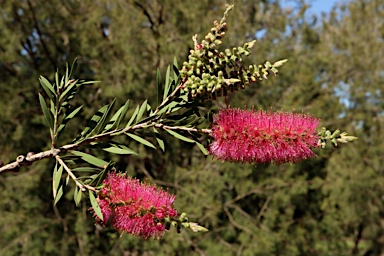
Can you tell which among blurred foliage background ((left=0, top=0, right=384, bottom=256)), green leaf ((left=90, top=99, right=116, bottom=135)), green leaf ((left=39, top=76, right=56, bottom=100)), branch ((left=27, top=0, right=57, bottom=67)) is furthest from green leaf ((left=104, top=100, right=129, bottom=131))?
branch ((left=27, top=0, right=57, bottom=67))

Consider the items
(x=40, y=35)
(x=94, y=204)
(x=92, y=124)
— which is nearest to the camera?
(x=94, y=204)

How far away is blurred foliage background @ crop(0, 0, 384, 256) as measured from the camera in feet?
14.9

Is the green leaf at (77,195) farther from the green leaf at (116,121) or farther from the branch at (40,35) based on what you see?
the branch at (40,35)

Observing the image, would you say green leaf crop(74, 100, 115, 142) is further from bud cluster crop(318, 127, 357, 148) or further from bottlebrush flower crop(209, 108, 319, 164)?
bud cluster crop(318, 127, 357, 148)

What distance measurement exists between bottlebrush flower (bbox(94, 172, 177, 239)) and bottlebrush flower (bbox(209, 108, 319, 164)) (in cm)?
13

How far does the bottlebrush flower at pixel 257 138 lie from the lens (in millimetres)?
751

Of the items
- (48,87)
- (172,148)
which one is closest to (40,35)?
(172,148)

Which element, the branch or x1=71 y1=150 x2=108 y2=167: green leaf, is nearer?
x1=71 y1=150 x2=108 y2=167: green leaf

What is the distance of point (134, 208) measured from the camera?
72 cm

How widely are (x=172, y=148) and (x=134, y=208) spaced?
4.09 m

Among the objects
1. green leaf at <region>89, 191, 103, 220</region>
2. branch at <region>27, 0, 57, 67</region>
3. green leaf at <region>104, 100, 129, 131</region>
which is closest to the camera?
green leaf at <region>89, 191, 103, 220</region>

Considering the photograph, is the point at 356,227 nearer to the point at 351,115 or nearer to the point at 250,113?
the point at 351,115

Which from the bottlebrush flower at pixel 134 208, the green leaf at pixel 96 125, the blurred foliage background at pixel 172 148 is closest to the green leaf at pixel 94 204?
the bottlebrush flower at pixel 134 208

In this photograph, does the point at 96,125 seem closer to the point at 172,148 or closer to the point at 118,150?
the point at 118,150
